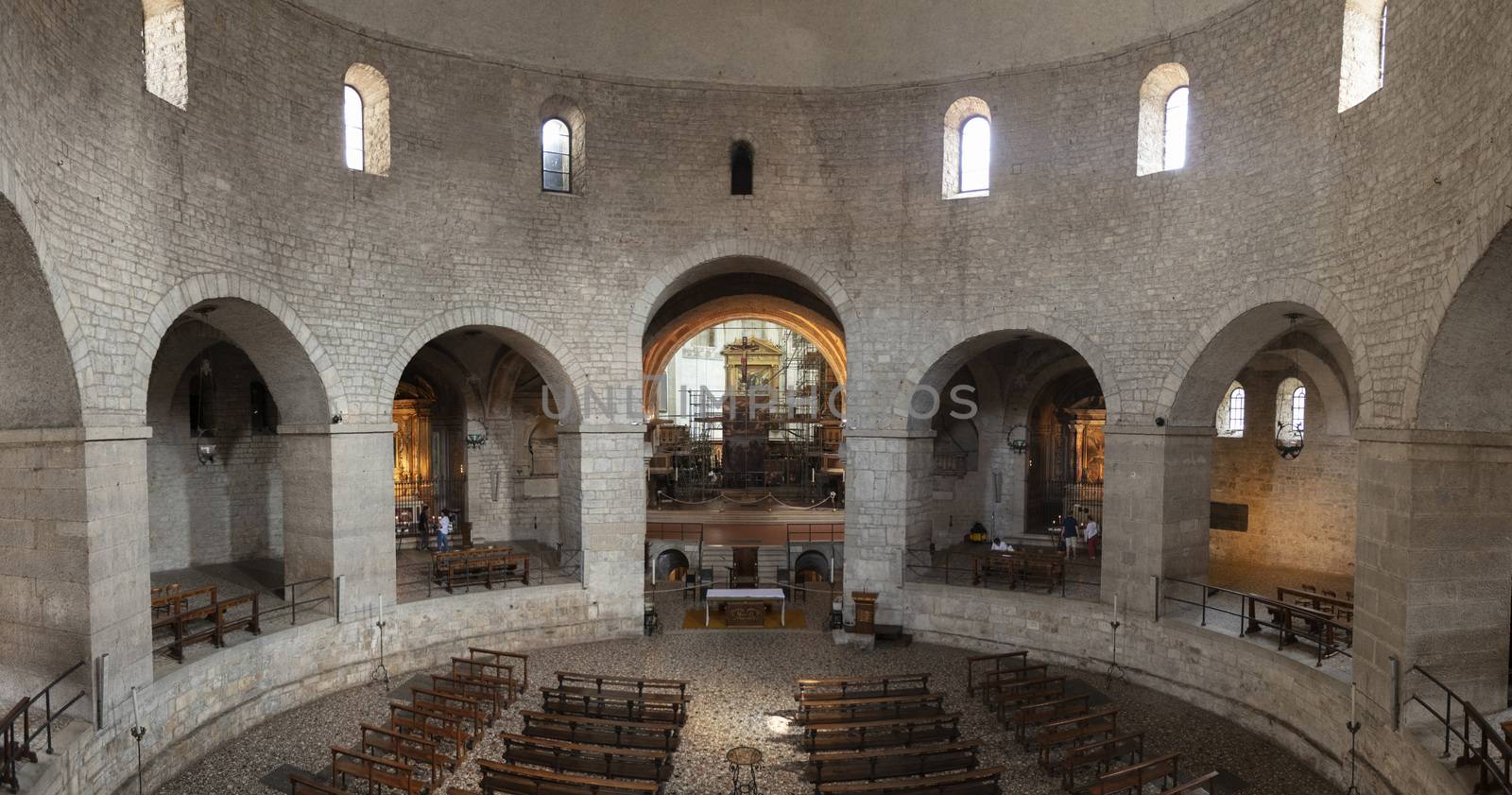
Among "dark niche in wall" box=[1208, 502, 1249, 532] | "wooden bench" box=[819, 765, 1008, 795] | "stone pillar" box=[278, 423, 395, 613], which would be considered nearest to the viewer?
"wooden bench" box=[819, 765, 1008, 795]

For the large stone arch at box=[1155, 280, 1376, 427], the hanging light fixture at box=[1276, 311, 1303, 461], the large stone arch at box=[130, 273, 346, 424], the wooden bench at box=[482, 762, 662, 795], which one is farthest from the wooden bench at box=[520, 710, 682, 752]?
the hanging light fixture at box=[1276, 311, 1303, 461]

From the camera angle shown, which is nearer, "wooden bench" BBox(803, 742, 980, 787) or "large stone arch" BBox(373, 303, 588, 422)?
"wooden bench" BBox(803, 742, 980, 787)

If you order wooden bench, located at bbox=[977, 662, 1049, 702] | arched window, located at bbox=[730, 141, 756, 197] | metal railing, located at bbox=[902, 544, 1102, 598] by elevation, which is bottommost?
wooden bench, located at bbox=[977, 662, 1049, 702]

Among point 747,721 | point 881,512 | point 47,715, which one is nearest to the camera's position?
point 47,715

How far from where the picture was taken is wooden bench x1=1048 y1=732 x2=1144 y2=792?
9.61 m

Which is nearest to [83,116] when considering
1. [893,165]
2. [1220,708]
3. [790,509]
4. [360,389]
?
[360,389]

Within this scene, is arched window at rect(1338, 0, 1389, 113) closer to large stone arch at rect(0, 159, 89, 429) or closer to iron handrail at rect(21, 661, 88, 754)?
large stone arch at rect(0, 159, 89, 429)

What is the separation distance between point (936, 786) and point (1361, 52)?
36.1ft

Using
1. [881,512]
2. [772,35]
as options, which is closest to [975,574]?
[881,512]

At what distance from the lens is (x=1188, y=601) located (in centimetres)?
1402

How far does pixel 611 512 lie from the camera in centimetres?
1602

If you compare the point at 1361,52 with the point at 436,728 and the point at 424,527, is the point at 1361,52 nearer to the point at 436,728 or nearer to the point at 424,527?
the point at 436,728

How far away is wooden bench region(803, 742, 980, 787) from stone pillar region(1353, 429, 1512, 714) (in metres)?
4.99

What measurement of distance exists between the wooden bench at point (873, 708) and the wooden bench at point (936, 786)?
1.73 metres
